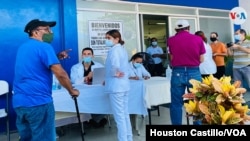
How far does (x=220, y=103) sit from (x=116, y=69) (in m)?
2.14

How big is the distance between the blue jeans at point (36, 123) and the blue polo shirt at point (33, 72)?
0.15 ft

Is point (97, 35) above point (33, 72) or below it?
above

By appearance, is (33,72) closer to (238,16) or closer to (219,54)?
(219,54)

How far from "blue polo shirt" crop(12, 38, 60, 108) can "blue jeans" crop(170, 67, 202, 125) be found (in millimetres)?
1725

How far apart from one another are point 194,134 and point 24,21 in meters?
4.46

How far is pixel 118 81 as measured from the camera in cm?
324

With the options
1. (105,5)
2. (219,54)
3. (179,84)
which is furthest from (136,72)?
(219,54)

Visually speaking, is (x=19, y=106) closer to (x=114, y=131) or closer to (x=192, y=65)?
(x=192, y=65)

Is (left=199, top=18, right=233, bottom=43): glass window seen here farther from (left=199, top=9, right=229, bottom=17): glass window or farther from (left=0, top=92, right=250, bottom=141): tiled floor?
(left=0, top=92, right=250, bottom=141): tiled floor

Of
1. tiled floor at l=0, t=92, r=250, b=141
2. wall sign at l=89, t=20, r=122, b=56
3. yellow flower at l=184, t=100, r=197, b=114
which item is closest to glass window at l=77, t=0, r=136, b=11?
wall sign at l=89, t=20, r=122, b=56

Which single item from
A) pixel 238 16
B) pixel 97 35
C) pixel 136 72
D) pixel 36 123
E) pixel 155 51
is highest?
pixel 238 16

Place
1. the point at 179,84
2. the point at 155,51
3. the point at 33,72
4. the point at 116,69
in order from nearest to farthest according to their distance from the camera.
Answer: the point at 33,72 → the point at 116,69 → the point at 179,84 → the point at 155,51

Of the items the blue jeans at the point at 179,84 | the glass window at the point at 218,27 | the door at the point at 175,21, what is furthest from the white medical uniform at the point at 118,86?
the glass window at the point at 218,27

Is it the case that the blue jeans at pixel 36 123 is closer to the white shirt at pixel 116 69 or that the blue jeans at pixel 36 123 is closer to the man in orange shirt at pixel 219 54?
the white shirt at pixel 116 69
